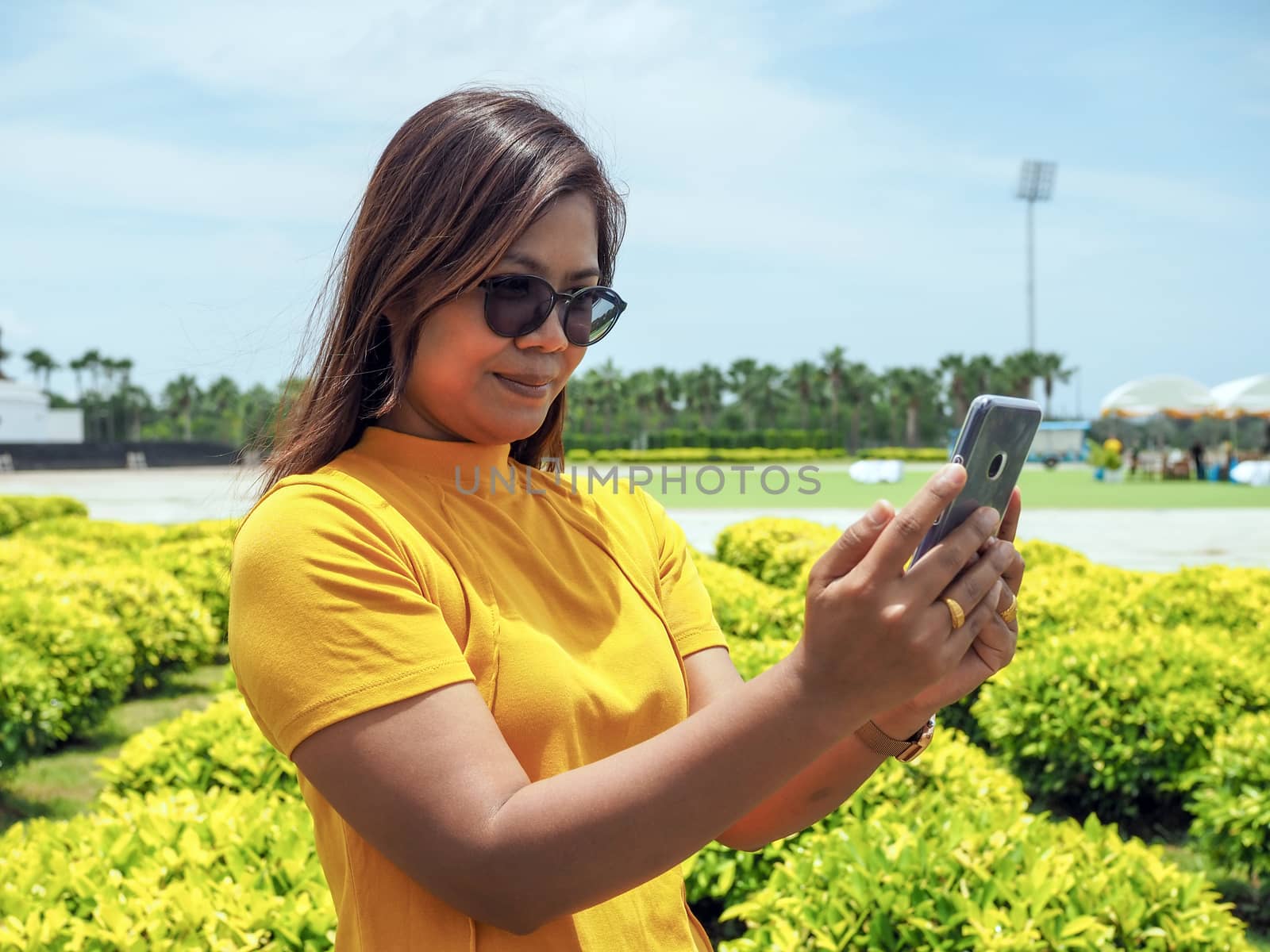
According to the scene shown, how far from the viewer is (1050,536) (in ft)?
51.1

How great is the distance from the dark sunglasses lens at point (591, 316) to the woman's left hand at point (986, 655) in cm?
58

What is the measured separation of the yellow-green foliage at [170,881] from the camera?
2.17 m

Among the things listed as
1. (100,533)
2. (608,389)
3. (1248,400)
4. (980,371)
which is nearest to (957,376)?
(980,371)

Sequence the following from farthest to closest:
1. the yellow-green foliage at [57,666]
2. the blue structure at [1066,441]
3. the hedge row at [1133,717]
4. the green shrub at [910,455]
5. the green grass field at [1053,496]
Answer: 1. the green shrub at [910,455]
2. the blue structure at [1066,441]
3. the green grass field at [1053,496]
4. the yellow-green foliage at [57,666]
5. the hedge row at [1133,717]

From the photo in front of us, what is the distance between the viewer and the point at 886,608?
3.05 feet

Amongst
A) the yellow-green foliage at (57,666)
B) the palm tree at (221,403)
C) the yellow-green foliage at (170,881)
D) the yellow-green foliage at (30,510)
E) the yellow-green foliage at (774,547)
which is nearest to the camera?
the yellow-green foliage at (170,881)

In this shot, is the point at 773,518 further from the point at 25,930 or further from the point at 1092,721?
the point at 25,930

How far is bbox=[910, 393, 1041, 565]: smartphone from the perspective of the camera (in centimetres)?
101

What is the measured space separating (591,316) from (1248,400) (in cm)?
3193

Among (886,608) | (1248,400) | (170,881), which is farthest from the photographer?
(1248,400)

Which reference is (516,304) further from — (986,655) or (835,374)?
(835,374)

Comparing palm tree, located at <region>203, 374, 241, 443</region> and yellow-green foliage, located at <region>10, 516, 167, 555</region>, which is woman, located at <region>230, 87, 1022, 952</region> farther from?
palm tree, located at <region>203, 374, 241, 443</region>

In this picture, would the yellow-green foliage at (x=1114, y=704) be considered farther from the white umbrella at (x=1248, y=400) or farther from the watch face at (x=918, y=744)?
the white umbrella at (x=1248, y=400)

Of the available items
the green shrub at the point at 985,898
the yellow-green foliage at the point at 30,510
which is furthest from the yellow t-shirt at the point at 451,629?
the yellow-green foliage at the point at 30,510
